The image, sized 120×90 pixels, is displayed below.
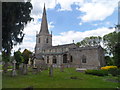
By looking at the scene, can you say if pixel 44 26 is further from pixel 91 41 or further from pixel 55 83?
pixel 55 83

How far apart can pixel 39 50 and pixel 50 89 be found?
159ft

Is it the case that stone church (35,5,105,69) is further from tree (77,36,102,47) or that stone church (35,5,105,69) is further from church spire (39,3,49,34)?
tree (77,36,102,47)

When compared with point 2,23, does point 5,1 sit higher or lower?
higher

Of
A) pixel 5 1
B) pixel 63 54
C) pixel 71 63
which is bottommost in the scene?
pixel 71 63

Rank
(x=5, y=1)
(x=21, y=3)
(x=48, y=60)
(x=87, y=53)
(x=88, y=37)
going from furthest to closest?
(x=88, y=37)
(x=48, y=60)
(x=87, y=53)
(x=21, y=3)
(x=5, y=1)

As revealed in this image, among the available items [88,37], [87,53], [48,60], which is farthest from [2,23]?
[88,37]

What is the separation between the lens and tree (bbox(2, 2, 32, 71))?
12.8 metres

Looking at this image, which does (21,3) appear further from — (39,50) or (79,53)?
(39,50)

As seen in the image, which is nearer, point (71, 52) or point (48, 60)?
point (71, 52)

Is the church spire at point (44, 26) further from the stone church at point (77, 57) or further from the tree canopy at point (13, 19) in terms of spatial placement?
the tree canopy at point (13, 19)

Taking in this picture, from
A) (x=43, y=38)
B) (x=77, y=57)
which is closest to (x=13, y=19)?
(x=77, y=57)

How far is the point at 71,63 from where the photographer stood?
3819 cm

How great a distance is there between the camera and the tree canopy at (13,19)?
12781 mm

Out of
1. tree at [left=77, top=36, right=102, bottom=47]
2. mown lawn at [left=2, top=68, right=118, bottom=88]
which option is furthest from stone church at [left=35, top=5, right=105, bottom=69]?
mown lawn at [left=2, top=68, right=118, bottom=88]
